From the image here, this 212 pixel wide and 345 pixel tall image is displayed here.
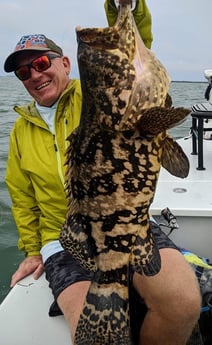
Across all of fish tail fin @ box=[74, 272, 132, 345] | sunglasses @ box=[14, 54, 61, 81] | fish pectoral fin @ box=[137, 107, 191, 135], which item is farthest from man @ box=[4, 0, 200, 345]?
fish pectoral fin @ box=[137, 107, 191, 135]

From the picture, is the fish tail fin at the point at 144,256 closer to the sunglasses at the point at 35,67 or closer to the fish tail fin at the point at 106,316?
the fish tail fin at the point at 106,316

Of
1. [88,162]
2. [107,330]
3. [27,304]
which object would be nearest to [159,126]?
[88,162]

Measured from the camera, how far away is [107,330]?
2.44m

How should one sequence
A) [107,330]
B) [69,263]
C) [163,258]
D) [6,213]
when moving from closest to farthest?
[107,330]
[163,258]
[69,263]
[6,213]

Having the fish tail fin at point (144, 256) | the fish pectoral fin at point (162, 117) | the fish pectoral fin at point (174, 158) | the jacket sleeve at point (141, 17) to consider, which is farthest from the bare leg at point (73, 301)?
the jacket sleeve at point (141, 17)

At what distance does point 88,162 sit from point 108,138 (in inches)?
6.2

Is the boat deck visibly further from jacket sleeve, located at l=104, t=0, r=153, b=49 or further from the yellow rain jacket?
jacket sleeve, located at l=104, t=0, r=153, b=49

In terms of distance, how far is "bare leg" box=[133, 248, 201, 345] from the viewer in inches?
106

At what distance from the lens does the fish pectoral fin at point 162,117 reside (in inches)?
78.9

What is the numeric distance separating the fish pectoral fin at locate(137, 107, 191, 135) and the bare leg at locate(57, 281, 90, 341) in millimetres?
1360

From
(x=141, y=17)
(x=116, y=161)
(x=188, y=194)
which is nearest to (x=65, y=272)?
(x=116, y=161)

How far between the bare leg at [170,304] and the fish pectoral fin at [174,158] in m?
0.80

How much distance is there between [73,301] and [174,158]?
127 centimetres

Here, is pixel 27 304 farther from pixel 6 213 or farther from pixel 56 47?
pixel 6 213
